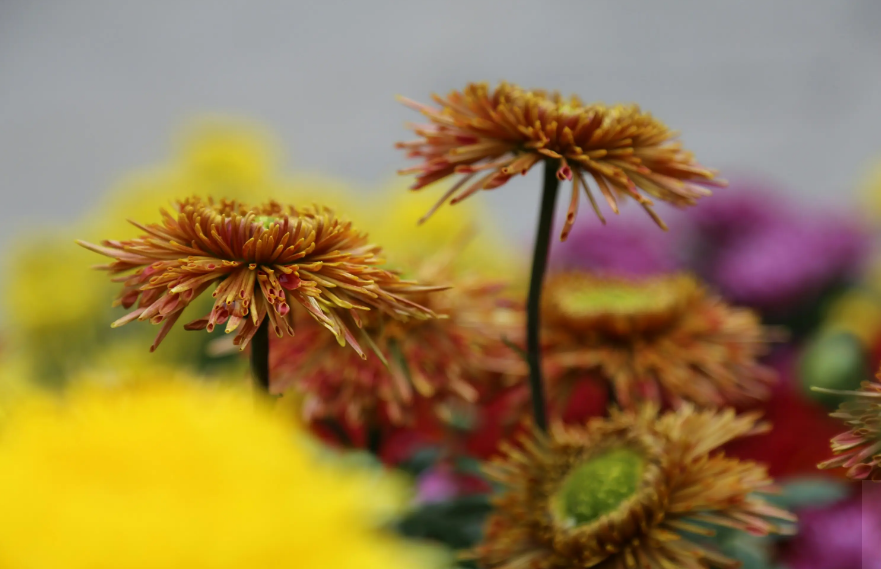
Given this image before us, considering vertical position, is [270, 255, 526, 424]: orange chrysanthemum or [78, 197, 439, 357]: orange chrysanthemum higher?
[78, 197, 439, 357]: orange chrysanthemum

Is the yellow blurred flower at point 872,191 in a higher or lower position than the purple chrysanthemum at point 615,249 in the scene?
higher

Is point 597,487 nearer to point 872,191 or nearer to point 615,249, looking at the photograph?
point 615,249

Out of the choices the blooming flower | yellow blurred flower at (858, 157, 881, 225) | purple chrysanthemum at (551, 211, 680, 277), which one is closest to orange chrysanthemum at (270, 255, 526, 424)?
the blooming flower

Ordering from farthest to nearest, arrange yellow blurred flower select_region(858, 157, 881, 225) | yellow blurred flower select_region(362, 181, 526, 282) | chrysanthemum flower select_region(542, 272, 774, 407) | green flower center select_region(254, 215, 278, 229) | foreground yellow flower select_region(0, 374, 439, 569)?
yellow blurred flower select_region(858, 157, 881, 225) < yellow blurred flower select_region(362, 181, 526, 282) < chrysanthemum flower select_region(542, 272, 774, 407) < green flower center select_region(254, 215, 278, 229) < foreground yellow flower select_region(0, 374, 439, 569)

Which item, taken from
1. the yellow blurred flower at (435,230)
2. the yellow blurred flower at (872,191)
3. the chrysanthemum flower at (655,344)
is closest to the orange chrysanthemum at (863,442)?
the chrysanthemum flower at (655,344)

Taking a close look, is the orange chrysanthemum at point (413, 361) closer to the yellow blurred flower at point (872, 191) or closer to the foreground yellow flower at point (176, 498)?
the foreground yellow flower at point (176, 498)

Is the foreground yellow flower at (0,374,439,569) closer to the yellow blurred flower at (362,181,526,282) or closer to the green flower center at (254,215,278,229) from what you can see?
the green flower center at (254,215,278,229)

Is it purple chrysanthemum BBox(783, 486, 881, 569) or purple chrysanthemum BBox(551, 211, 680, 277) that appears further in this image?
purple chrysanthemum BBox(551, 211, 680, 277)
